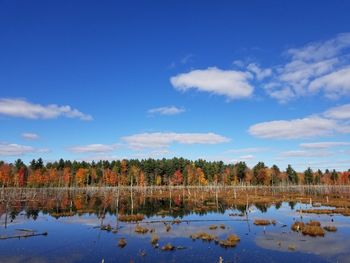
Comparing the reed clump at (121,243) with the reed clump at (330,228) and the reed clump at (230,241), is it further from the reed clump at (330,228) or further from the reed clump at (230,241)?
the reed clump at (330,228)

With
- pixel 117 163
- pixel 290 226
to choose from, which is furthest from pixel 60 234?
pixel 117 163

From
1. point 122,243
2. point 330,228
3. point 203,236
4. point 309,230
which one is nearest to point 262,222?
point 309,230

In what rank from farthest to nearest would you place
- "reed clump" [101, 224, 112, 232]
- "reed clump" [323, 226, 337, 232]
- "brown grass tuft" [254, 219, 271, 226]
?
A: "brown grass tuft" [254, 219, 271, 226] → "reed clump" [101, 224, 112, 232] → "reed clump" [323, 226, 337, 232]

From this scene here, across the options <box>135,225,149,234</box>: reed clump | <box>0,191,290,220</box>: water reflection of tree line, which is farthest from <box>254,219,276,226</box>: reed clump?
<box>135,225,149,234</box>: reed clump

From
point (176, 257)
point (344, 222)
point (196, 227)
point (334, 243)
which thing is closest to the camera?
point (176, 257)

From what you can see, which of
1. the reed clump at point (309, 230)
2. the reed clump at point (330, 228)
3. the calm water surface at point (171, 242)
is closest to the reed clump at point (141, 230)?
the calm water surface at point (171, 242)

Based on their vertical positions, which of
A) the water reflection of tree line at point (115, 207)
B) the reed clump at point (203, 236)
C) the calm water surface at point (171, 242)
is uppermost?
the water reflection of tree line at point (115, 207)

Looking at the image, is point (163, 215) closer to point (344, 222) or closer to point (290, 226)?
point (290, 226)

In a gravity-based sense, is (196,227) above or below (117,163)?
below

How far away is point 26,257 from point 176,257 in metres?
15.3

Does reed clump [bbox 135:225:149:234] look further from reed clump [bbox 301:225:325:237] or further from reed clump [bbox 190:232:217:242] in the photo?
reed clump [bbox 301:225:325:237]

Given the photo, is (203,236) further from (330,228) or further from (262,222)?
(330,228)

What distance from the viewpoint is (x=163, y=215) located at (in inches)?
2461

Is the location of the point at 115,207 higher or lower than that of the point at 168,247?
higher
